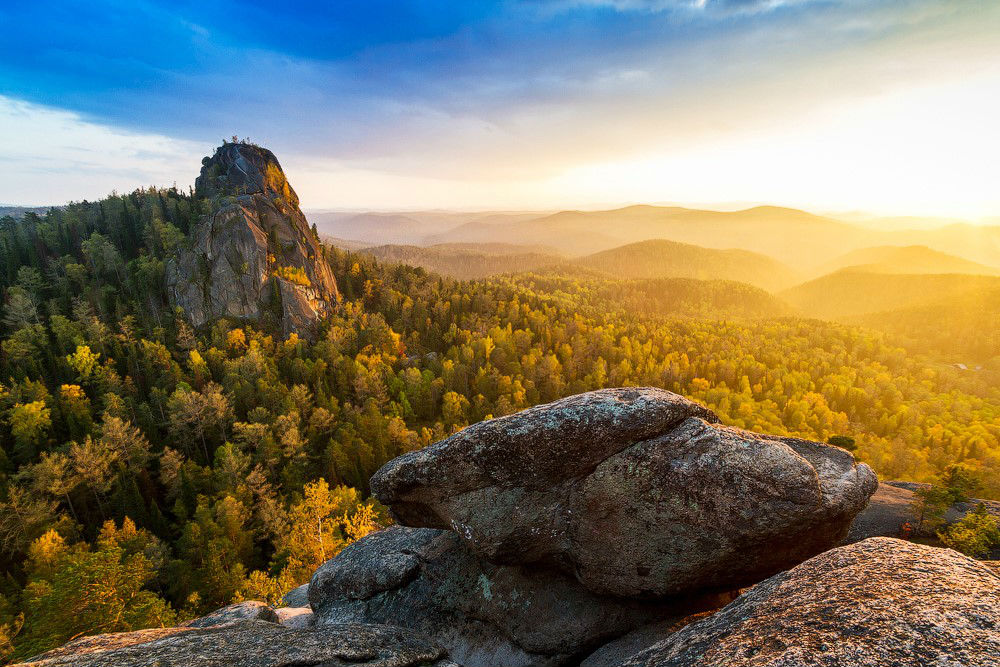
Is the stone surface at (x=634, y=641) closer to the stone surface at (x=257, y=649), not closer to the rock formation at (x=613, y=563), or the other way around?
the rock formation at (x=613, y=563)

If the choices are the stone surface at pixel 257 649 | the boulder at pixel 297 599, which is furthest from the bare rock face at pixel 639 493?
the boulder at pixel 297 599

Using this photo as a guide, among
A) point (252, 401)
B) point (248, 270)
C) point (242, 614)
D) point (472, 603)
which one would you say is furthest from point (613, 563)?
point (248, 270)

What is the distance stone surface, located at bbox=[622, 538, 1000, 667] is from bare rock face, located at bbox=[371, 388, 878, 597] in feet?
7.90

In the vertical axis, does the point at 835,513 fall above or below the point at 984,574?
below

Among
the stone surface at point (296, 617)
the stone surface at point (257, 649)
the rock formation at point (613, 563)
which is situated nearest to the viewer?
the rock formation at point (613, 563)

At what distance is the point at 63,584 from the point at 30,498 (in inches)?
2384

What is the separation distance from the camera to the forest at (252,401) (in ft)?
173

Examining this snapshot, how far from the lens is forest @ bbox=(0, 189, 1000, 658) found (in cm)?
5266

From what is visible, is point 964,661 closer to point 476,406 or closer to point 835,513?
point 835,513

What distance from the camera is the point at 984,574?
9859 millimetres

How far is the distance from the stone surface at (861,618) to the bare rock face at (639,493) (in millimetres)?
2408

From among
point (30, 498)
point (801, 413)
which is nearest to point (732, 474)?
point (30, 498)

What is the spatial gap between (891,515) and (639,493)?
23398mm

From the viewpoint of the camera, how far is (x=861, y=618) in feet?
28.9
